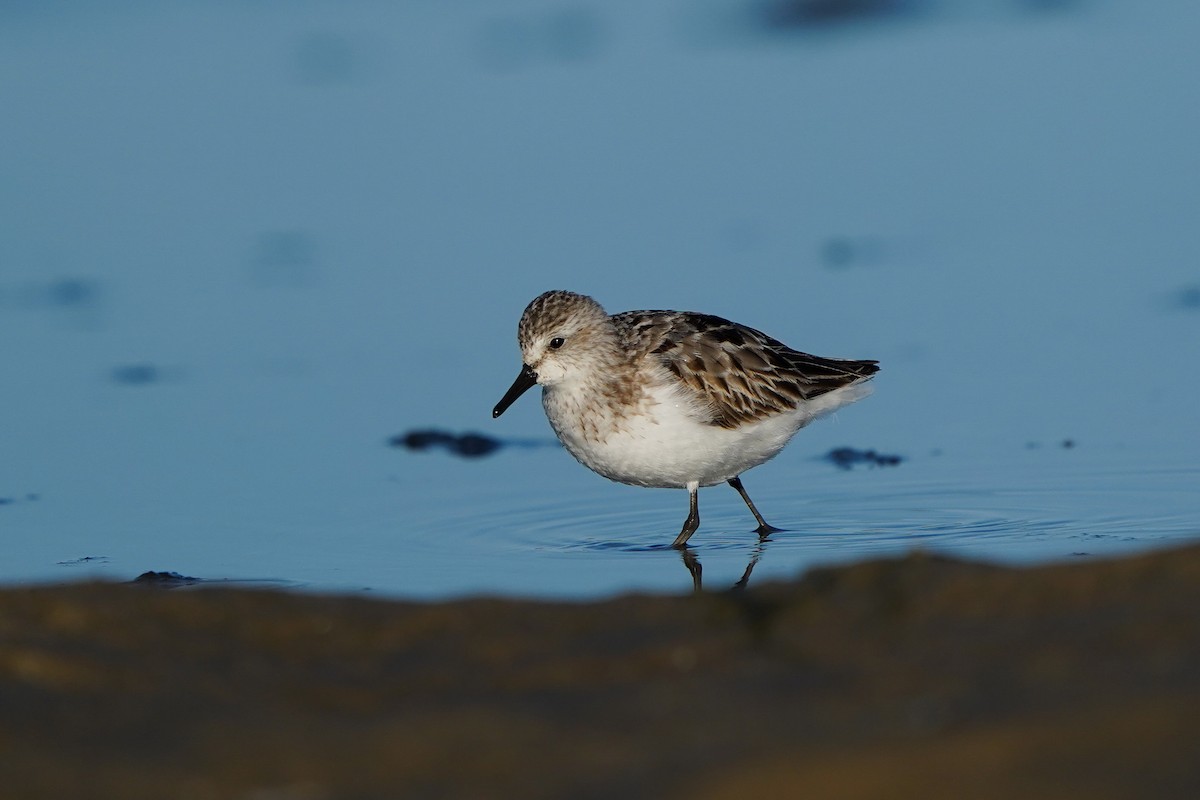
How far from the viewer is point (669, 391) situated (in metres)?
7.00

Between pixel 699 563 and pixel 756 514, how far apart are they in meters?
0.59

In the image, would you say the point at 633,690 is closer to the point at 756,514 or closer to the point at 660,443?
the point at 660,443

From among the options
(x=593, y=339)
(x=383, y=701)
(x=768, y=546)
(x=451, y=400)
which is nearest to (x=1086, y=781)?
(x=383, y=701)

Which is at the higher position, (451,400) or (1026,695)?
(451,400)

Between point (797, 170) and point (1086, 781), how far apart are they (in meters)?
8.83

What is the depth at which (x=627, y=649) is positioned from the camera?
361 cm

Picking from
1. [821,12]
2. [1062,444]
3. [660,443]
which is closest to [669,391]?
[660,443]

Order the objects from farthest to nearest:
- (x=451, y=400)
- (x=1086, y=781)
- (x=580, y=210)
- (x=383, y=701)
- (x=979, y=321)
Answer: (x=580, y=210) < (x=979, y=321) < (x=451, y=400) < (x=383, y=701) < (x=1086, y=781)

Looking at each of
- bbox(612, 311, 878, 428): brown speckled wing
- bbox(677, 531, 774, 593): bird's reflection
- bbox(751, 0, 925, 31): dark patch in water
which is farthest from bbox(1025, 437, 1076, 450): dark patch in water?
bbox(751, 0, 925, 31): dark patch in water

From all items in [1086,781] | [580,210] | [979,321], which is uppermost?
[580,210]

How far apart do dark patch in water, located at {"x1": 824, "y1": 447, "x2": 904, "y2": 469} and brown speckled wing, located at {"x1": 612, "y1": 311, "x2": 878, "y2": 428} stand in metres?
0.39

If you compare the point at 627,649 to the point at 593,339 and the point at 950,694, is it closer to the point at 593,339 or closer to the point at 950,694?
the point at 950,694

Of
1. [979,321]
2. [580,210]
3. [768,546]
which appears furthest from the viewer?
[580,210]

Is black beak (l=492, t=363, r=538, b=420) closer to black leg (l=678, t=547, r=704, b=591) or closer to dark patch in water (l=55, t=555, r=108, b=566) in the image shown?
black leg (l=678, t=547, r=704, b=591)
